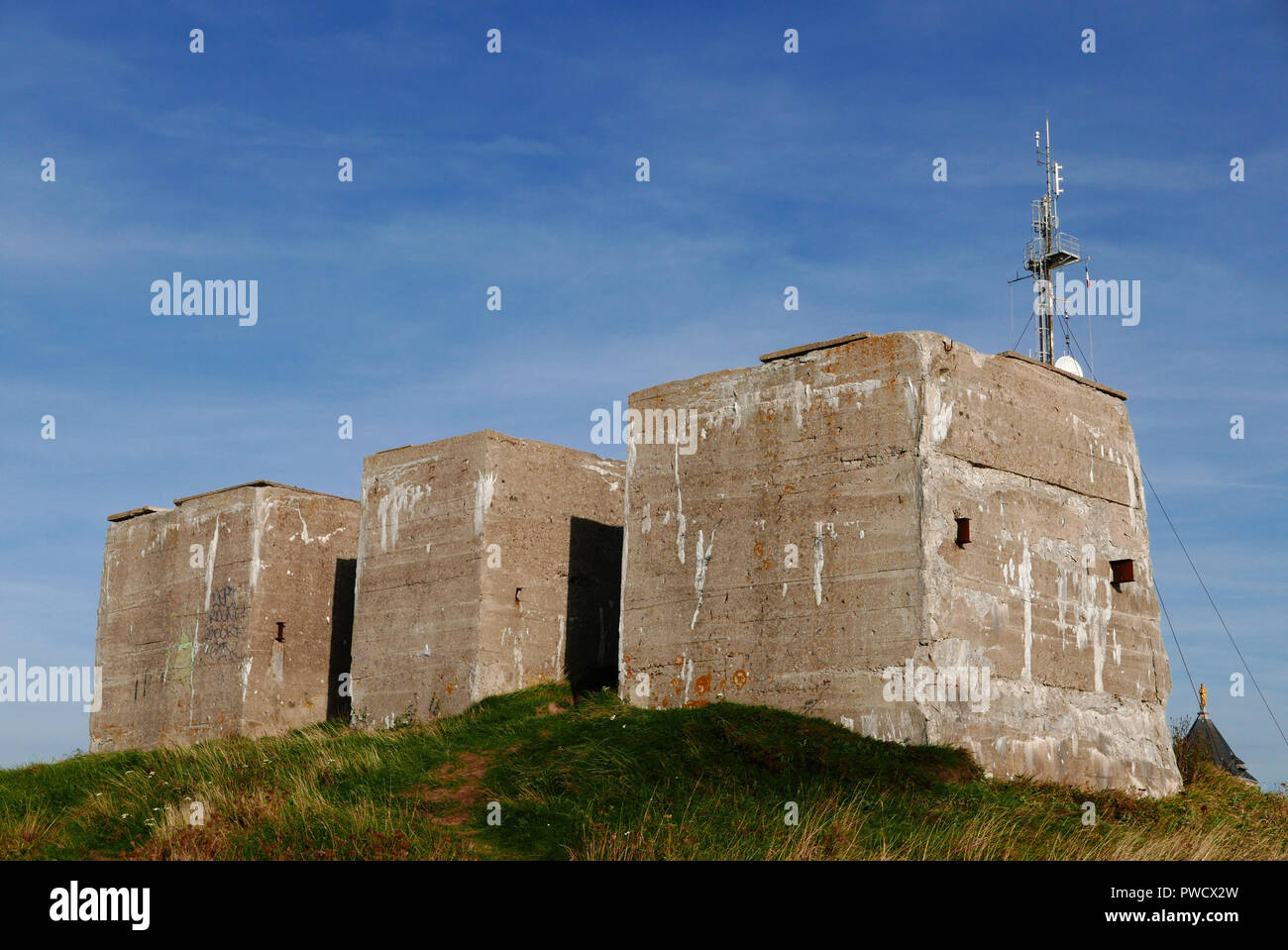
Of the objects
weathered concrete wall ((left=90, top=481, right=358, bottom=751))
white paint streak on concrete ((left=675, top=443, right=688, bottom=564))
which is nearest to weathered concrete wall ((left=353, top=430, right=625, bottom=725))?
weathered concrete wall ((left=90, top=481, right=358, bottom=751))

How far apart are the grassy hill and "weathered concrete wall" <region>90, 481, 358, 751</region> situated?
339 cm

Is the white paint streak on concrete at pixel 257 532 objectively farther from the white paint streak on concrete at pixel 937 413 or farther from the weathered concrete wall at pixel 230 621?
the white paint streak on concrete at pixel 937 413

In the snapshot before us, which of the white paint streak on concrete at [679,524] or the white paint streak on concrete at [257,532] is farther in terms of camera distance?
the white paint streak on concrete at [257,532]

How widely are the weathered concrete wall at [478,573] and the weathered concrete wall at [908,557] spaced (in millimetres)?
1871

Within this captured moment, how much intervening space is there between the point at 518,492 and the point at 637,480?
2.00m

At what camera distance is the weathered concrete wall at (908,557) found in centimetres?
1345

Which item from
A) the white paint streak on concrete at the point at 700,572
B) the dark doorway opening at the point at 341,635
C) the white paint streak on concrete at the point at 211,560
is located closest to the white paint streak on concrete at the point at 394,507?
the dark doorway opening at the point at 341,635

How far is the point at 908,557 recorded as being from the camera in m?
13.4

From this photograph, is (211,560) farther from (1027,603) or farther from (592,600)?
(1027,603)

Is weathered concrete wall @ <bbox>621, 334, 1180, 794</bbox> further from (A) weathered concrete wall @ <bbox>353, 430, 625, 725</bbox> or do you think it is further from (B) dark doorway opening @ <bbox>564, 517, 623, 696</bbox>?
(B) dark doorway opening @ <bbox>564, 517, 623, 696</bbox>
